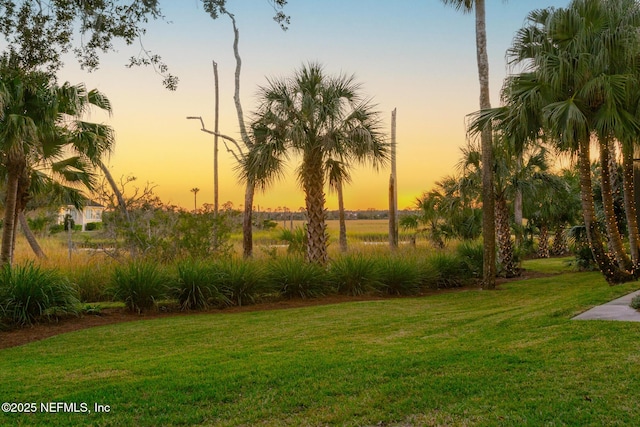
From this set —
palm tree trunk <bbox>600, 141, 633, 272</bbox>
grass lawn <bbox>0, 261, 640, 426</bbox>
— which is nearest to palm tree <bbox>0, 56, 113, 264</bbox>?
grass lawn <bbox>0, 261, 640, 426</bbox>

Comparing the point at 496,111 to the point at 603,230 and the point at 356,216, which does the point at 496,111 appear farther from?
the point at 356,216

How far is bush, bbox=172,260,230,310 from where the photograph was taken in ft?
45.3

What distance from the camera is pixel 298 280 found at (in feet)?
50.9

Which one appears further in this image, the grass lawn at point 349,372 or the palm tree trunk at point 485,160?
the palm tree trunk at point 485,160

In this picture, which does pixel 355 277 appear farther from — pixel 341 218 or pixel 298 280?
pixel 341 218

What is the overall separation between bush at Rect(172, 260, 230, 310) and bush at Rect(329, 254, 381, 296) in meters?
3.48

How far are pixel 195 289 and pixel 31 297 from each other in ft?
11.5

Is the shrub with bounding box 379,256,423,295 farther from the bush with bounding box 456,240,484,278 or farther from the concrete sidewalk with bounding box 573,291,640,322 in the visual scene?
the concrete sidewalk with bounding box 573,291,640,322

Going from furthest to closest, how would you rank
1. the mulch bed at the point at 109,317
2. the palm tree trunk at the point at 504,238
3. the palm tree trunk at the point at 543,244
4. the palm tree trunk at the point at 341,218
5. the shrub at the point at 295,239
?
the palm tree trunk at the point at 543,244
the palm tree trunk at the point at 341,218
the shrub at the point at 295,239
the palm tree trunk at the point at 504,238
the mulch bed at the point at 109,317

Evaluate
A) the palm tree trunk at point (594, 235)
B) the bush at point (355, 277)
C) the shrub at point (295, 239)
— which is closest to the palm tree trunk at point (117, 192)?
the shrub at point (295, 239)

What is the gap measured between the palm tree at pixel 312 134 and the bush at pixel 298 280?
1724 mm

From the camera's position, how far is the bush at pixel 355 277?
1622cm

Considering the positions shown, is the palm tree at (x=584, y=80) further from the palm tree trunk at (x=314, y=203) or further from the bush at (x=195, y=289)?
the bush at (x=195, y=289)

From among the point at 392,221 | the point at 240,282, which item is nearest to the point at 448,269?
the point at 240,282
